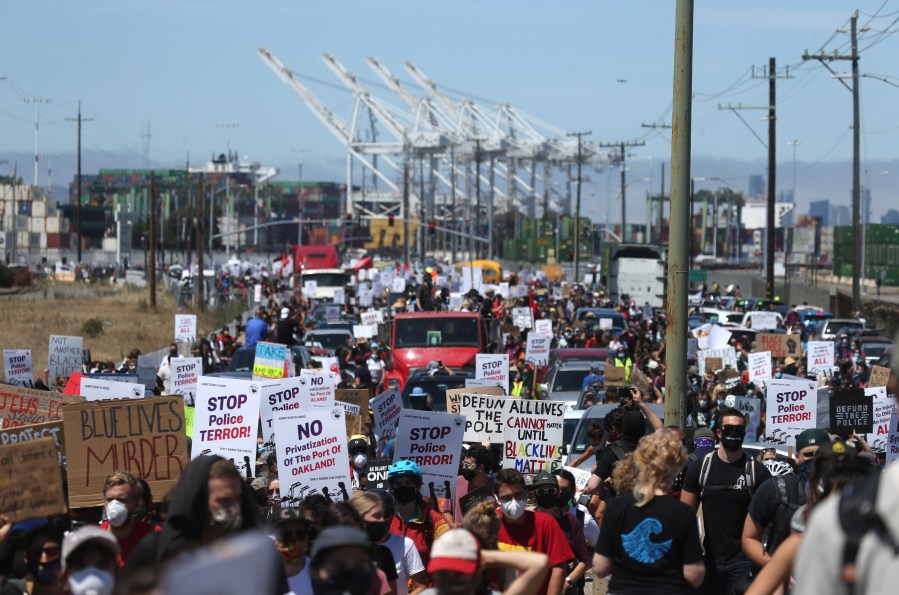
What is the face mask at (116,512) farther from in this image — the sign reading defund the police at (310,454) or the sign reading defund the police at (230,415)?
the sign reading defund the police at (230,415)

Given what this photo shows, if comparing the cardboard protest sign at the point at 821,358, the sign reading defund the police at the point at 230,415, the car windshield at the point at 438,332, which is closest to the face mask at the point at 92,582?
the sign reading defund the police at the point at 230,415

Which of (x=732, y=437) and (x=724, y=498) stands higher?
(x=732, y=437)

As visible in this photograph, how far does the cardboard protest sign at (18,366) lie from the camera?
1908cm

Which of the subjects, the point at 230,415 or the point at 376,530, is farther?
the point at 230,415

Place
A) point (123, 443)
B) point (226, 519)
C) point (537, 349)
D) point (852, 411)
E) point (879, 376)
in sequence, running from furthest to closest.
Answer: point (537, 349) → point (879, 376) → point (852, 411) → point (123, 443) → point (226, 519)

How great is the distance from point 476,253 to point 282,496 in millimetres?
179508

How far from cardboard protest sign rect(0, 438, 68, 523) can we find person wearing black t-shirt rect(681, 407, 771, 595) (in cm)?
325

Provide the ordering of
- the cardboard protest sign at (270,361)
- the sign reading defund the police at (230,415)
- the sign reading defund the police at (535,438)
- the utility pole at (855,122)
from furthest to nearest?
the utility pole at (855,122), the cardboard protest sign at (270,361), the sign reading defund the police at (535,438), the sign reading defund the police at (230,415)

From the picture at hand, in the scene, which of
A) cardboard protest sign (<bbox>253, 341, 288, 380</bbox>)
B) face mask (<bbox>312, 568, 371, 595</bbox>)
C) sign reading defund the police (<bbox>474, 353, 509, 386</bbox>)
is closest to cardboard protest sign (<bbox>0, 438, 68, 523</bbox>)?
face mask (<bbox>312, 568, 371, 595</bbox>)

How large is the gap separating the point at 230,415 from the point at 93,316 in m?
51.7

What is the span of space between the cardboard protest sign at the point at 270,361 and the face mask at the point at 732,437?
43.5 feet

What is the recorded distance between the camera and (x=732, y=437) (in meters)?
8.40

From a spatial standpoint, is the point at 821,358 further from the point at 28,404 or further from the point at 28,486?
the point at 28,486

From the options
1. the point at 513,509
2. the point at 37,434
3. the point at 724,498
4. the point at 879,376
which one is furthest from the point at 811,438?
the point at 879,376
